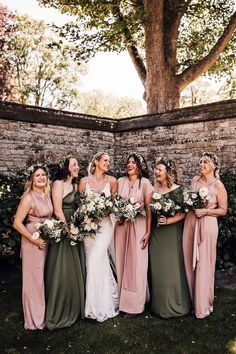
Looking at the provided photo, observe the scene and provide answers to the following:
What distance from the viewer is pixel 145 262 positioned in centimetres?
512

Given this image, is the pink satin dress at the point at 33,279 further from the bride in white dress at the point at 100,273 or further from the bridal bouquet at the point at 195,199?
the bridal bouquet at the point at 195,199

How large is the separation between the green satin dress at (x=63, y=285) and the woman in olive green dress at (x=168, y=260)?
3.32 ft

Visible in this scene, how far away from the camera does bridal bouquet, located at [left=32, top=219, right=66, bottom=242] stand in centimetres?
445

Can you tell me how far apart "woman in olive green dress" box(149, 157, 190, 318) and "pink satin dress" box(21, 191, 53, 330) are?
1.50m

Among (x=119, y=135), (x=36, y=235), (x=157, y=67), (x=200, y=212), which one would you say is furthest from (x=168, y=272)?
(x=157, y=67)

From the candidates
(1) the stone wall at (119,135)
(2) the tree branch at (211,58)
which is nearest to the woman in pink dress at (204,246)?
(1) the stone wall at (119,135)

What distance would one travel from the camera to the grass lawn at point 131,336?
4219 millimetres

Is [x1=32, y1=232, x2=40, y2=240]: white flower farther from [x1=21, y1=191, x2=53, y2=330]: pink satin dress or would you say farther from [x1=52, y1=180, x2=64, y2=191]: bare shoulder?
[x1=52, y1=180, x2=64, y2=191]: bare shoulder

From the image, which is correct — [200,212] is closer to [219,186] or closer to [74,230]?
[219,186]

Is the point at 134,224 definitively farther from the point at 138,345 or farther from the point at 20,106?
the point at 20,106

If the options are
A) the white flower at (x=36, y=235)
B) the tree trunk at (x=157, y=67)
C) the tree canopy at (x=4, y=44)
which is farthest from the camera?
the tree canopy at (x=4, y=44)

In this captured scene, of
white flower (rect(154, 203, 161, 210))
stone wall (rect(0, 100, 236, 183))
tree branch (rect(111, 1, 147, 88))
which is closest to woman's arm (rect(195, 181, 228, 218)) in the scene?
white flower (rect(154, 203, 161, 210))

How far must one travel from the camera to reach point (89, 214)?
4.75m

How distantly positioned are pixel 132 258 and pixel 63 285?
1.00 meters
